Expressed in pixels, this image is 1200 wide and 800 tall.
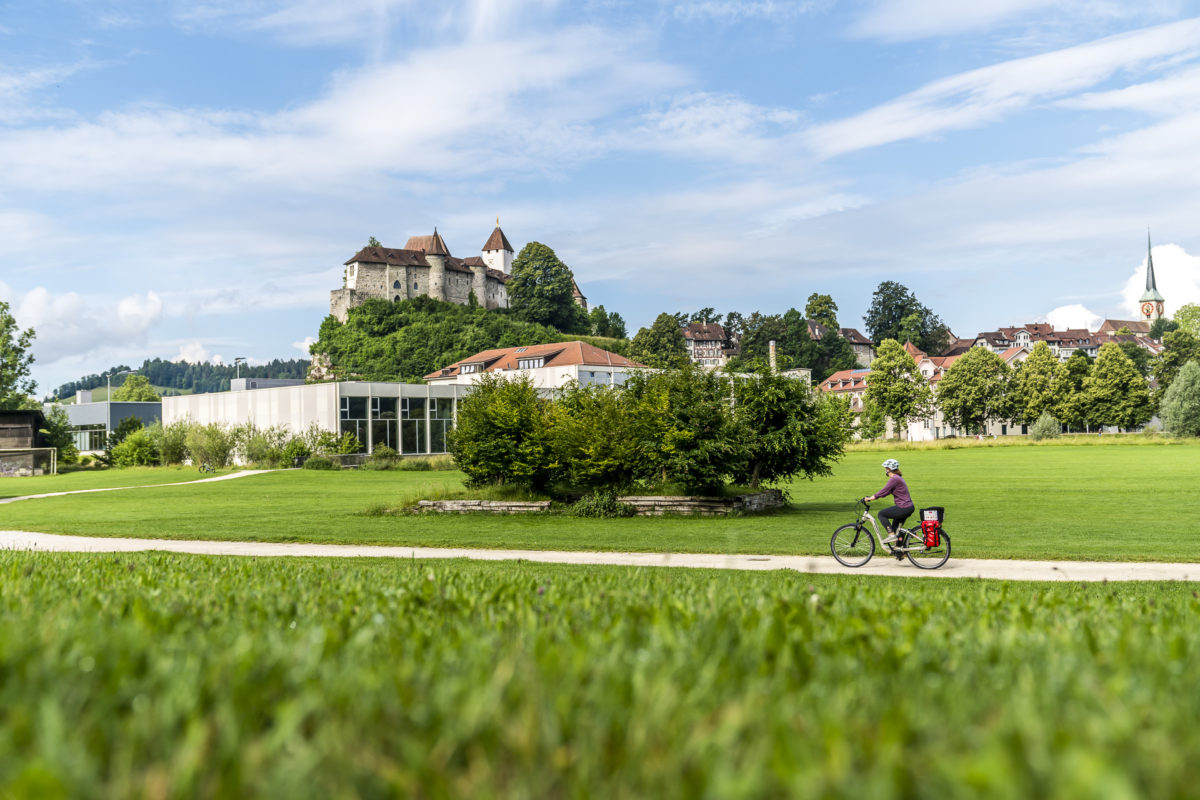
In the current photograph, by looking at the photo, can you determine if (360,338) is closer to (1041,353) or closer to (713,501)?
(1041,353)

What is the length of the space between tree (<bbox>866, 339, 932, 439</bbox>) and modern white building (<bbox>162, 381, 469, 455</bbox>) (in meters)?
51.6

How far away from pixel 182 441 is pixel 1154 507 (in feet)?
207

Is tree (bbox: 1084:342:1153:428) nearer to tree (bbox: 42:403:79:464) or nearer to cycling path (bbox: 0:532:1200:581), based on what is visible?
cycling path (bbox: 0:532:1200:581)

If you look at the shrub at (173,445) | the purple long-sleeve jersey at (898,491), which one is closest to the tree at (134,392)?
the shrub at (173,445)

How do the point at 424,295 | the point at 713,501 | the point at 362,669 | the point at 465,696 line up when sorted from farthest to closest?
the point at 424,295 < the point at 713,501 < the point at 362,669 < the point at 465,696

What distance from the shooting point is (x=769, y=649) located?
3180 millimetres

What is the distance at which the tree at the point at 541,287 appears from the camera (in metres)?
155

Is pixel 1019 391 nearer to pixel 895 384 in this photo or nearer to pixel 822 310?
pixel 895 384

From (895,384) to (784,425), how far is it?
79354mm

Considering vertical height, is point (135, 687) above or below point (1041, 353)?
below

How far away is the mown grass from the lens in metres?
1.86

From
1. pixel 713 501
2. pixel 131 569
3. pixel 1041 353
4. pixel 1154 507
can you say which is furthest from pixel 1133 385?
pixel 131 569

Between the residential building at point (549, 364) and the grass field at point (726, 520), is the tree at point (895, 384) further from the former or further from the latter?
the grass field at point (726, 520)

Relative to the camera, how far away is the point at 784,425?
26.9 meters
